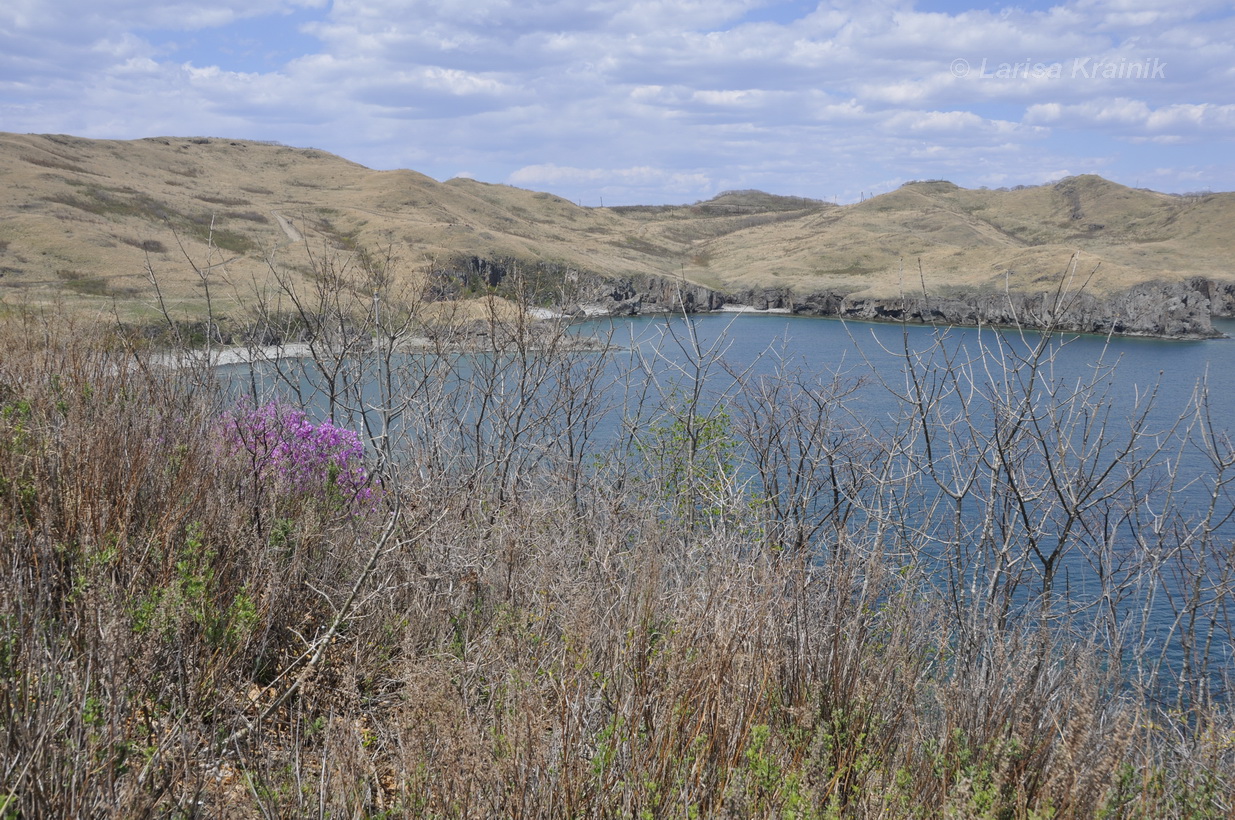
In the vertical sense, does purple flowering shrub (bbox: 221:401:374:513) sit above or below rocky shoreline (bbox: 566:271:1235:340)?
below

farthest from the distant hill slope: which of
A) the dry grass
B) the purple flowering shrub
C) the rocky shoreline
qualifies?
the dry grass

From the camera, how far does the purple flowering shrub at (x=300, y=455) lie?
5.73 m

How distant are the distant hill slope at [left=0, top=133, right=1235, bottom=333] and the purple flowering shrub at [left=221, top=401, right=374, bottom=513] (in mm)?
24744

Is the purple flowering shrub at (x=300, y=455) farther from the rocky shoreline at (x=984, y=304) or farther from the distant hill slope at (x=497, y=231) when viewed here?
the rocky shoreline at (x=984, y=304)

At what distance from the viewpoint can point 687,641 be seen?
311 cm

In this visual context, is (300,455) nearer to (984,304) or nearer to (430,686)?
(430,686)

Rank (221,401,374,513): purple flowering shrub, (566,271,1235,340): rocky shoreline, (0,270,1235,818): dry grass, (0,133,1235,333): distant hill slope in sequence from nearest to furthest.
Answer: (0,270,1235,818): dry grass, (221,401,374,513): purple flowering shrub, (0,133,1235,333): distant hill slope, (566,271,1235,340): rocky shoreline

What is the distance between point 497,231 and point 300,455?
107308 millimetres

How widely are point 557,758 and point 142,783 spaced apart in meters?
1.24

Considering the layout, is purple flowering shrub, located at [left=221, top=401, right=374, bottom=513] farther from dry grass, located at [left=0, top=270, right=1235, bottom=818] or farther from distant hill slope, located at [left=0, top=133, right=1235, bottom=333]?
distant hill slope, located at [left=0, top=133, right=1235, bottom=333]

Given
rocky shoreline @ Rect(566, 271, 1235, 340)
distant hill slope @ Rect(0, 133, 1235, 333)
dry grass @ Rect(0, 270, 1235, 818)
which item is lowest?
dry grass @ Rect(0, 270, 1235, 818)

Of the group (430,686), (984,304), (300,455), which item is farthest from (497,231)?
(430,686)

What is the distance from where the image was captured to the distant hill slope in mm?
57156

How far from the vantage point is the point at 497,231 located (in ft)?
361
